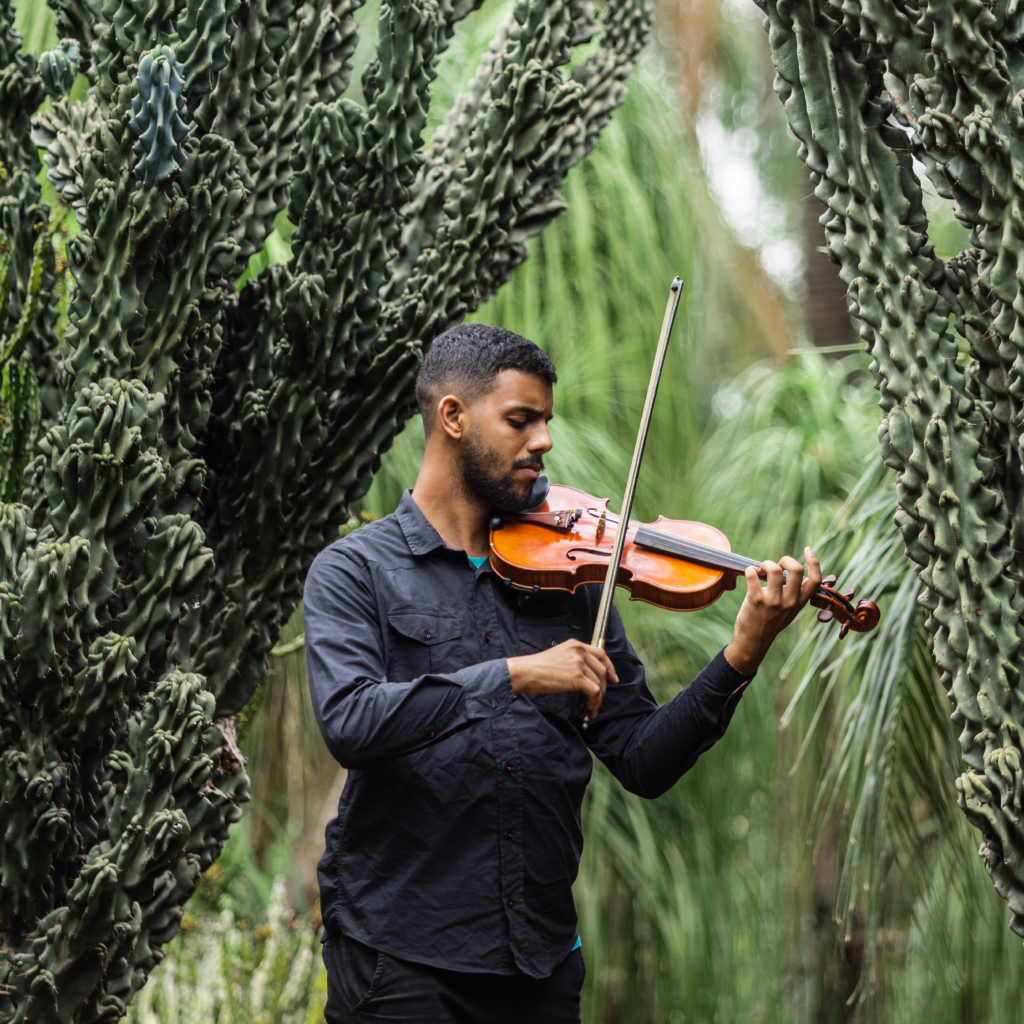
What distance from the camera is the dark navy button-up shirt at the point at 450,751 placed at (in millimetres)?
2139

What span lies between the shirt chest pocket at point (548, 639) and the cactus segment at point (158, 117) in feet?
4.49

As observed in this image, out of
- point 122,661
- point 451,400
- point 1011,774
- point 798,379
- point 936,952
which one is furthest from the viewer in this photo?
point 798,379

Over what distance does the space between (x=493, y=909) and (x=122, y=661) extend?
1.06 metres

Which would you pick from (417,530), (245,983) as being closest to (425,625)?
(417,530)

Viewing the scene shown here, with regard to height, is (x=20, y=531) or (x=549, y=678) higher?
(x=20, y=531)

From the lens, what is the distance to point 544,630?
247cm

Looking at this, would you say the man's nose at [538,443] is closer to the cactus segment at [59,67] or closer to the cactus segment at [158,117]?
the cactus segment at [158,117]

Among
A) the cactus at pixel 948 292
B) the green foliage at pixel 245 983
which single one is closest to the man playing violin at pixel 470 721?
the cactus at pixel 948 292

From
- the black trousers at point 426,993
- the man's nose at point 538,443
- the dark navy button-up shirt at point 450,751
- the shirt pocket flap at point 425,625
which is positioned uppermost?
the man's nose at point 538,443

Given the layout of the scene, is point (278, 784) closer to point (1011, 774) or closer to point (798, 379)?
point (798, 379)

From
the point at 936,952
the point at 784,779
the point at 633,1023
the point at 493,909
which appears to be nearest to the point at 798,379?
the point at 784,779

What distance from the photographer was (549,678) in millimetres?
2102

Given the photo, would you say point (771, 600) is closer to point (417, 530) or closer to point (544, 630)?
point (544, 630)

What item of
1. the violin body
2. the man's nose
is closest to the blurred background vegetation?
the violin body
